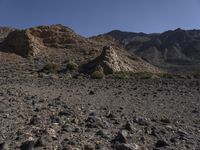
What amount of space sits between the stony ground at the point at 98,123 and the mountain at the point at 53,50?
18.4 m

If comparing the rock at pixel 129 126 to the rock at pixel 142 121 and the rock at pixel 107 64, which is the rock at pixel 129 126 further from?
the rock at pixel 107 64

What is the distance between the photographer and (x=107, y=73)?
2961 centimetres

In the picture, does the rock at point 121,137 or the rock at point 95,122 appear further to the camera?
the rock at point 95,122

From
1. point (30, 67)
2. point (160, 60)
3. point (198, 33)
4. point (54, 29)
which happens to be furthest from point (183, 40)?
point (30, 67)

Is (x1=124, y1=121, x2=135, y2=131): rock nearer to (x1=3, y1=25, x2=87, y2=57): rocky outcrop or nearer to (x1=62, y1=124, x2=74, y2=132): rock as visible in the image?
(x1=62, y1=124, x2=74, y2=132): rock

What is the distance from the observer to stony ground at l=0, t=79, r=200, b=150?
761 centimetres

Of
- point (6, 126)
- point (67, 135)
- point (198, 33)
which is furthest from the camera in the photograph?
point (198, 33)

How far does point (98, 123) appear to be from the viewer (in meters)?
9.11

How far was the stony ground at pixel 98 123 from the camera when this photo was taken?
25.0 ft

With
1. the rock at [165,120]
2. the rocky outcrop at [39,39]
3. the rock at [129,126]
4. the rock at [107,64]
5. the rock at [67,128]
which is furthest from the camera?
the rocky outcrop at [39,39]

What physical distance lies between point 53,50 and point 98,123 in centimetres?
3454

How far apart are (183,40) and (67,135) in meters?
164

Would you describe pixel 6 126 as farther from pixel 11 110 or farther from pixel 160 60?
pixel 160 60

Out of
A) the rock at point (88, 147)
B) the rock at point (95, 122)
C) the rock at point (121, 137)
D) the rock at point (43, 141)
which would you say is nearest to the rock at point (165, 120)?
the rock at point (95, 122)
